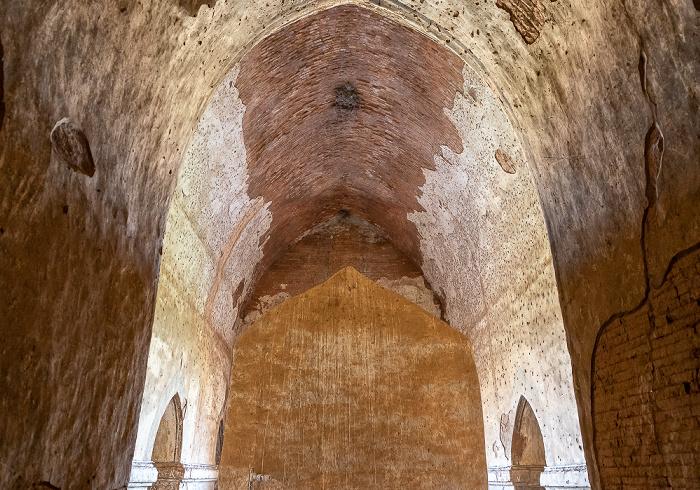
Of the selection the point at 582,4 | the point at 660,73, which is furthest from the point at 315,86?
the point at 660,73

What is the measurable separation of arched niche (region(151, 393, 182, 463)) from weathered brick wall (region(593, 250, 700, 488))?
5.39 m

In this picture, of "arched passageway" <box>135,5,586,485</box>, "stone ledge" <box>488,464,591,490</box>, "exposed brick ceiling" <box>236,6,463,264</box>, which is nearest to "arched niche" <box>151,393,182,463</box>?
"arched passageway" <box>135,5,586,485</box>

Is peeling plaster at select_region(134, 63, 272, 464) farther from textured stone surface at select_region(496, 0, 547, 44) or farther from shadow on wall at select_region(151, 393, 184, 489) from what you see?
textured stone surface at select_region(496, 0, 547, 44)

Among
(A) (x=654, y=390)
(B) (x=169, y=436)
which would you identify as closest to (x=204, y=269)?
(B) (x=169, y=436)

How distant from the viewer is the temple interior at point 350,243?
97.7 inches

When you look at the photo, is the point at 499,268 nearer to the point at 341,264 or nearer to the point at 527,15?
the point at 527,15

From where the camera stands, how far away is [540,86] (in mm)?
4195

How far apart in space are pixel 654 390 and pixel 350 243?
371 inches

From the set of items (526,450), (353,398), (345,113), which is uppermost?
(345,113)

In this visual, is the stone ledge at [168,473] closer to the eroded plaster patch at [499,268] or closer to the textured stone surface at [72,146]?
the textured stone surface at [72,146]

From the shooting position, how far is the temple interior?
2.48m

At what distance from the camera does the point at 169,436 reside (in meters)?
7.39

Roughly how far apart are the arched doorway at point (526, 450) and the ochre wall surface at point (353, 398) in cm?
103

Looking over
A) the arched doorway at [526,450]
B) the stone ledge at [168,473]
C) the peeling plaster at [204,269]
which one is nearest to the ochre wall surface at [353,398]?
the stone ledge at [168,473]
